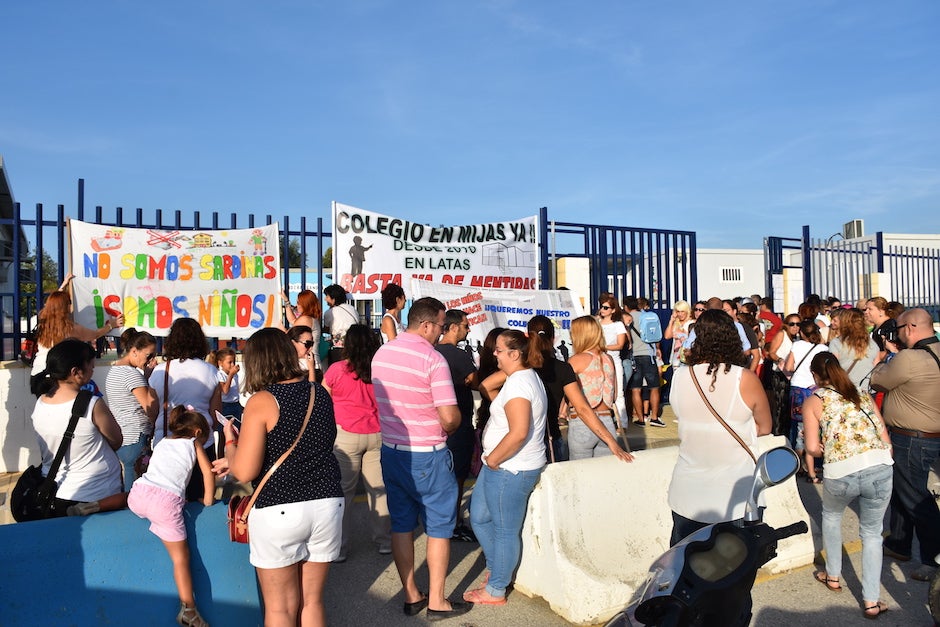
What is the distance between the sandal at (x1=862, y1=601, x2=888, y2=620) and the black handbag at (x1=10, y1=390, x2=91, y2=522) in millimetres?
4796

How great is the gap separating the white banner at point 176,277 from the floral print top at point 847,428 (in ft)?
19.7

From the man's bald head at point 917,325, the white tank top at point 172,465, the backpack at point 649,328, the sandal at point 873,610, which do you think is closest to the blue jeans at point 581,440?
the sandal at point 873,610

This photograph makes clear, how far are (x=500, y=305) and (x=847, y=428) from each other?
569 cm

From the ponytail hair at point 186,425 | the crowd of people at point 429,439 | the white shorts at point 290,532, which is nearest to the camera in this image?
the white shorts at point 290,532

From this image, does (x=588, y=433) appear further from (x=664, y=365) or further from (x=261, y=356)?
(x=664, y=365)

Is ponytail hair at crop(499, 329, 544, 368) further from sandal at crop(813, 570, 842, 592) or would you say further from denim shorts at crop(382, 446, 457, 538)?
sandal at crop(813, 570, 842, 592)

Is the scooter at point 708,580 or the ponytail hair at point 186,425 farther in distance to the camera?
the ponytail hair at point 186,425

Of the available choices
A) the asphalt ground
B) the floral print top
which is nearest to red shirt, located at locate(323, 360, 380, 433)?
the asphalt ground

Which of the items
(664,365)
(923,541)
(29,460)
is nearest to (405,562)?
(923,541)

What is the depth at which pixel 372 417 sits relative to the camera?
A: 552 centimetres

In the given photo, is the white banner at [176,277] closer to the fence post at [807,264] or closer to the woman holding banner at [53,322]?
the woman holding banner at [53,322]

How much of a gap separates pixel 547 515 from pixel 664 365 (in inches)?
333

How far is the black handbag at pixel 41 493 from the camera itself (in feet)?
13.6

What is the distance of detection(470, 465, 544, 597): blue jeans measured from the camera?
4652 millimetres
